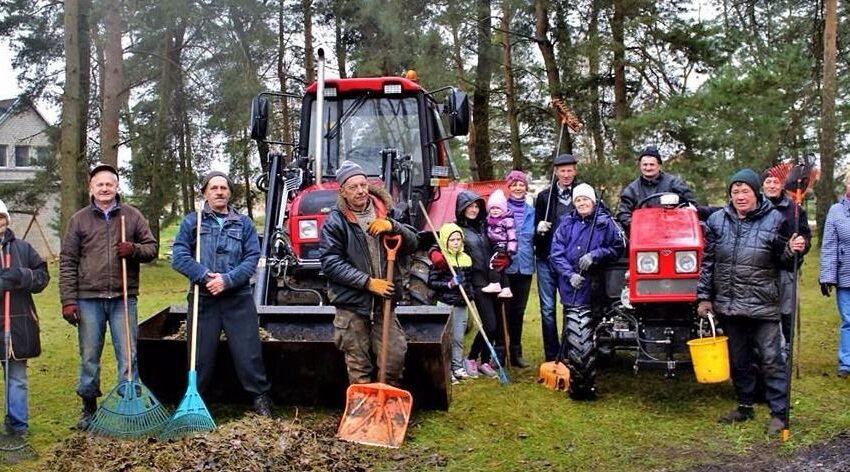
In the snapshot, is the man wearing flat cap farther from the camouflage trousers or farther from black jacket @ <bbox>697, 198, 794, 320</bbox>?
black jacket @ <bbox>697, 198, 794, 320</bbox>

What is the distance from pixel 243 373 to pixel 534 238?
2.68 meters

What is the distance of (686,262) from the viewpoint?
5.15 m

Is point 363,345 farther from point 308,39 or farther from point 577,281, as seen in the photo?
point 308,39

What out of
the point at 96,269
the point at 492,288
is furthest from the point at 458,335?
the point at 96,269

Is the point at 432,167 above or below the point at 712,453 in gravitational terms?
above

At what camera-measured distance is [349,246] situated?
15.6ft

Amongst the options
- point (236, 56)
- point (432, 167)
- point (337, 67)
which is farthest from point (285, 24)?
point (432, 167)

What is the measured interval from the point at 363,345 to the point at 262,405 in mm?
757

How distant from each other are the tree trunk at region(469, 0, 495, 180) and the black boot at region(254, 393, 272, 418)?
11.9 m

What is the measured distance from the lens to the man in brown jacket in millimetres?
4895

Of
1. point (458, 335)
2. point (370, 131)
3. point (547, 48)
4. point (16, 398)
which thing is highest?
point (547, 48)

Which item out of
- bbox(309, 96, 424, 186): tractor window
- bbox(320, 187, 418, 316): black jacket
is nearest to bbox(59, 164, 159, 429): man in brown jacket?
bbox(320, 187, 418, 316): black jacket

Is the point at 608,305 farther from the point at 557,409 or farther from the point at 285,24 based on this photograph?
the point at 285,24

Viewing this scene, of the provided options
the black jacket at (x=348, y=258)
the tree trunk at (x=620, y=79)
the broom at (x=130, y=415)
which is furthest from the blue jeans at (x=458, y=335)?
the tree trunk at (x=620, y=79)
